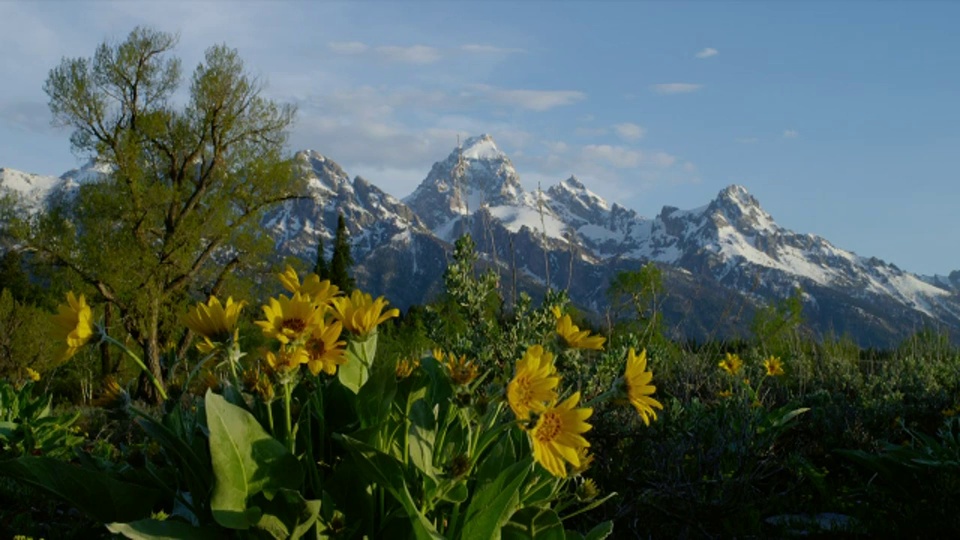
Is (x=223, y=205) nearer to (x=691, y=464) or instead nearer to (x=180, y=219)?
(x=180, y=219)

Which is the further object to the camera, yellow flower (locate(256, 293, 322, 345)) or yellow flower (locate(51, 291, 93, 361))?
yellow flower (locate(51, 291, 93, 361))

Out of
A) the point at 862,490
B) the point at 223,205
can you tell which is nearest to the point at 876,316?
the point at 223,205

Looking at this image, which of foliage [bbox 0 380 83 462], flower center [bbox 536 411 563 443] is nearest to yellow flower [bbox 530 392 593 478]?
flower center [bbox 536 411 563 443]

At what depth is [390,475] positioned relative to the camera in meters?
1.78

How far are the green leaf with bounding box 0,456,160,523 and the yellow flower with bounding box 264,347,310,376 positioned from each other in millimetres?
563

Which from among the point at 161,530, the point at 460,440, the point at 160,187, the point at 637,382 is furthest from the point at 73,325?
the point at 160,187

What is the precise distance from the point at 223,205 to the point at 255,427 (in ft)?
70.7

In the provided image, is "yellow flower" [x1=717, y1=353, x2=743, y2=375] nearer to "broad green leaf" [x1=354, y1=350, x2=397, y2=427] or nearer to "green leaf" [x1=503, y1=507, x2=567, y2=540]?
"green leaf" [x1=503, y1=507, x2=567, y2=540]

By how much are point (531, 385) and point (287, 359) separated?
1.76 feet

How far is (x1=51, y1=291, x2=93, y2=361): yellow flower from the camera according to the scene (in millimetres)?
1923

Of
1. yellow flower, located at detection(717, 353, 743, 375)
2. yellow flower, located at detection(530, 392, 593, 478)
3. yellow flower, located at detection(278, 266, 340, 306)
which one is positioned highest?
yellow flower, located at detection(278, 266, 340, 306)

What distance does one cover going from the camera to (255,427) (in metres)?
1.78

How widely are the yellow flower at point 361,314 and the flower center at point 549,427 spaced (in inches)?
16.8

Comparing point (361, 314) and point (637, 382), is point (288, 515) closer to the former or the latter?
point (361, 314)
